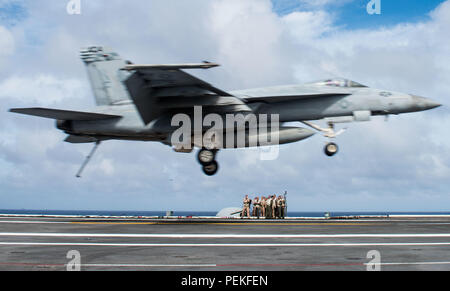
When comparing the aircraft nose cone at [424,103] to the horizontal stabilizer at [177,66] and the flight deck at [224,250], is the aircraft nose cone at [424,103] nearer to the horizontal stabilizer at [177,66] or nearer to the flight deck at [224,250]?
the flight deck at [224,250]

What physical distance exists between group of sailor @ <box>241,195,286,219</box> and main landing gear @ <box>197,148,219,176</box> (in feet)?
26.6

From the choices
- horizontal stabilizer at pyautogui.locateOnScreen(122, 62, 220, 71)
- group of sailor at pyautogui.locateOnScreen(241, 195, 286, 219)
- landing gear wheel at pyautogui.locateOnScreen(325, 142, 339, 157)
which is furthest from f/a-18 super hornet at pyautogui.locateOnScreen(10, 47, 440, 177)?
group of sailor at pyautogui.locateOnScreen(241, 195, 286, 219)

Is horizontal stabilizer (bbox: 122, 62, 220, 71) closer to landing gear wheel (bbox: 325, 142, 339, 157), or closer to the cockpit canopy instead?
landing gear wheel (bbox: 325, 142, 339, 157)

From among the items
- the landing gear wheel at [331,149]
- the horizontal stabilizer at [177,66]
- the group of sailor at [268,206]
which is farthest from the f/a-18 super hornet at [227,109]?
the group of sailor at [268,206]

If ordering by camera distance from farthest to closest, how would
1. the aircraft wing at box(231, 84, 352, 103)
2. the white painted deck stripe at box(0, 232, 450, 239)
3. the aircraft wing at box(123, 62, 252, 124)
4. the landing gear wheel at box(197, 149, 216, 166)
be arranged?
the landing gear wheel at box(197, 149, 216, 166)
the aircraft wing at box(231, 84, 352, 103)
the aircraft wing at box(123, 62, 252, 124)
the white painted deck stripe at box(0, 232, 450, 239)

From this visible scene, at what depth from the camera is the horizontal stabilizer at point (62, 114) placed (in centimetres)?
1852

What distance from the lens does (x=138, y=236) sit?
44.6ft

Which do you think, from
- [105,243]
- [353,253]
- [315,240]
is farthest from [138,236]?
[353,253]

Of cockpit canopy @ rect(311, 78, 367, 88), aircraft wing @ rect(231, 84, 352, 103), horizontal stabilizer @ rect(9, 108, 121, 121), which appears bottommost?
horizontal stabilizer @ rect(9, 108, 121, 121)

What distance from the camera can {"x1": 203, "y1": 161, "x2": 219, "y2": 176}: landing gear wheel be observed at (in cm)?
1952

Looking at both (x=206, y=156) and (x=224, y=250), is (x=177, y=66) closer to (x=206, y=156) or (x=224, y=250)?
(x=206, y=156)
